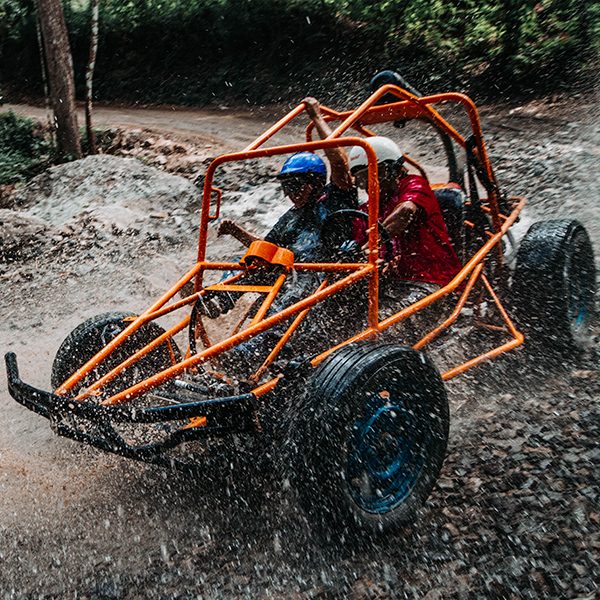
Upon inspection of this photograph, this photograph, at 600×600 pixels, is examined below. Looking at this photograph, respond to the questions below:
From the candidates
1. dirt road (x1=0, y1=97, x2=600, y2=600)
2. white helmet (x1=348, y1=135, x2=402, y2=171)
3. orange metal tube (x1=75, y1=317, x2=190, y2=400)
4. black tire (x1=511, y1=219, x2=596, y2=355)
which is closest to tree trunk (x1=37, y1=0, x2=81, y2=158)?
dirt road (x1=0, y1=97, x2=600, y2=600)

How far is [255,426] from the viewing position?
3.04 metres

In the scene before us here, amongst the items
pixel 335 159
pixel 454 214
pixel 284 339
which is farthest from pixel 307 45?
pixel 284 339

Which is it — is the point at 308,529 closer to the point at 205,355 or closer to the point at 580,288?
the point at 205,355

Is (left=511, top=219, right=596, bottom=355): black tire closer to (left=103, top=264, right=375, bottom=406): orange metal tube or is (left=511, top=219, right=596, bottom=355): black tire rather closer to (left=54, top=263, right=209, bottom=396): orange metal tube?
(left=103, top=264, right=375, bottom=406): orange metal tube

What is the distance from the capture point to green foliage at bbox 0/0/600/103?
10273 millimetres

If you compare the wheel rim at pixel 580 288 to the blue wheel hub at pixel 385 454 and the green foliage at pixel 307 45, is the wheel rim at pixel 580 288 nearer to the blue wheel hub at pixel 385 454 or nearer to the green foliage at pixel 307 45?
the blue wheel hub at pixel 385 454

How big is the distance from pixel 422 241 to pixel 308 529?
2.07m

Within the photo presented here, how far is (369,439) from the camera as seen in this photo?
10.5 feet

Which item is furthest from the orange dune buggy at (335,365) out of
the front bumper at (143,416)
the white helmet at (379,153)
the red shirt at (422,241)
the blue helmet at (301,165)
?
the blue helmet at (301,165)

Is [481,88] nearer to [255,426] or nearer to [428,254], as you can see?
[428,254]

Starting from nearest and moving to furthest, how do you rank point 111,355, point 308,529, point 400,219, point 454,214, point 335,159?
point 308,529, point 111,355, point 400,219, point 335,159, point 454,214

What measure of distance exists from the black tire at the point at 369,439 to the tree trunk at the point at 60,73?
8.12 metres

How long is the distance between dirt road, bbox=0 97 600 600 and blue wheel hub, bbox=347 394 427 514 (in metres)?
0.18

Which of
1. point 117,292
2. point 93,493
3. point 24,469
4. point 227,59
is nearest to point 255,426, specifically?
point 93,493
